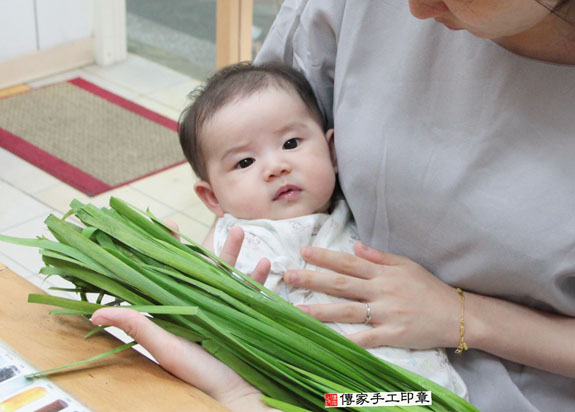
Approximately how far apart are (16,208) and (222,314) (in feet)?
7.44

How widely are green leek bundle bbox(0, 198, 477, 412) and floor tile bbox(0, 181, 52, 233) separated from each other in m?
2.00

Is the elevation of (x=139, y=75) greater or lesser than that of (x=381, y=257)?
lesser

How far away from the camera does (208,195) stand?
1.47m

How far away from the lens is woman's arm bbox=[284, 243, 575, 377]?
1.17 metres

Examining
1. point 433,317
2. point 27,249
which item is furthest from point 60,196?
point 433,317

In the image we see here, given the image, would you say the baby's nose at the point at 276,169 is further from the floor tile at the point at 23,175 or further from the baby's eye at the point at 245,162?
the floor tile at the point at 23,175

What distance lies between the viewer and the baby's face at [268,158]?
4.42 feet

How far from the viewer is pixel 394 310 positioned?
119cm

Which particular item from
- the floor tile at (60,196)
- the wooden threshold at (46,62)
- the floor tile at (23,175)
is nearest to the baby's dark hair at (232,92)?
the floor tile at (60,196)

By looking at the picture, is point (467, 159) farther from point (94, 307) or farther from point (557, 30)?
point (94, 307)

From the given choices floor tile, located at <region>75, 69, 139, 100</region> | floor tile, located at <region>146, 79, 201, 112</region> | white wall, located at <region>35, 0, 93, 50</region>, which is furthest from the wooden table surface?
white wall, located at <region>35, 0, 93, 50</region>

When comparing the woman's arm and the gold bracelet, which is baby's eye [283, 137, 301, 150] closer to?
the woman's arm

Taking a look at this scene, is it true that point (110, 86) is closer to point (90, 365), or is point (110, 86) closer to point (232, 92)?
point (232, 92)

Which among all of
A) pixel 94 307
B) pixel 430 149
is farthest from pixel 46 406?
pixel 430 149
